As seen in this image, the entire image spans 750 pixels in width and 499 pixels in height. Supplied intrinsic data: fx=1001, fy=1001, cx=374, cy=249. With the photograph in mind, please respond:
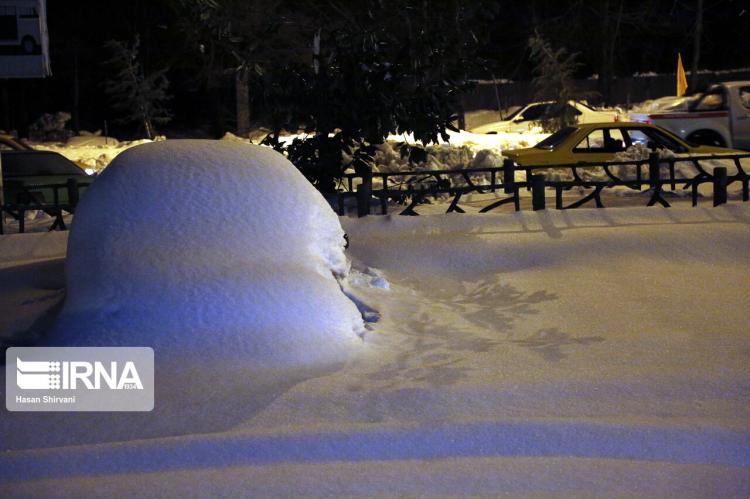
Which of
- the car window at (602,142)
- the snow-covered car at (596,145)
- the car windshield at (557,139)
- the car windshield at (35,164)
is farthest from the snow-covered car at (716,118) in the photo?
the car windshield at (35,164)

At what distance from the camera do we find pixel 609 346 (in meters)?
7.21

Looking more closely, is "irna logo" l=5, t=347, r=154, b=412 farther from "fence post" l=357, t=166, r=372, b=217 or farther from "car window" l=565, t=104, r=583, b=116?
"car window" l=565, t=104, r=583, b=116

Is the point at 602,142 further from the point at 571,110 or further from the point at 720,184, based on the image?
the point at 571,110

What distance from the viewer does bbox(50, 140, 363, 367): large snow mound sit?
6.68 metres

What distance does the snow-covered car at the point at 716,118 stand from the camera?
20047 millimetres

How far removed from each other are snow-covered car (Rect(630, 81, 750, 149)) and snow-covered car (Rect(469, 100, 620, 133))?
20.8 ft

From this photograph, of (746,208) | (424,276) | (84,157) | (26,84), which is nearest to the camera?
(424,276)

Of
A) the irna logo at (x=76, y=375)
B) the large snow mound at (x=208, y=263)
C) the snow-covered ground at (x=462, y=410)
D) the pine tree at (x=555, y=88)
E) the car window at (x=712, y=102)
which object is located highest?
the pine tree at (x=555, y=88)

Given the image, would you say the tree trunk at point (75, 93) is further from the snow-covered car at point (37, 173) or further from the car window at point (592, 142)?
the car window at point (592, 142)

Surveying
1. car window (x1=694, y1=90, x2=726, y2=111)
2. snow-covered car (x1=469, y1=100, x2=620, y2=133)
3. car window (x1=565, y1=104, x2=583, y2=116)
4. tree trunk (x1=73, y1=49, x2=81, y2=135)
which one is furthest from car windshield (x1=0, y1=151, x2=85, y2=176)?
tree trunk (x1=73, y1=49, x2=81, y2=135)

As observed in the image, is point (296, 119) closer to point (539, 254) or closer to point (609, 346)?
point (539, 254)

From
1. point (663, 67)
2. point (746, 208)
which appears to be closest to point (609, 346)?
point (746, 208)

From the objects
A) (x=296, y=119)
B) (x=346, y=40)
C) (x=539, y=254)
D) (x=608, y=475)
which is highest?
(x=346, y=40)

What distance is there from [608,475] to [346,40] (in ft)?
26.0
